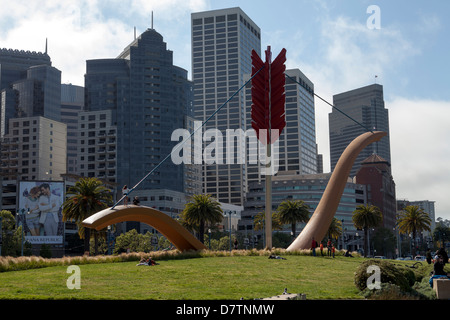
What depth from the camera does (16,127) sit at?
140500mm

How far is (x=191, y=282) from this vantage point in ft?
65.3

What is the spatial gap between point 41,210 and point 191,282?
8037cm

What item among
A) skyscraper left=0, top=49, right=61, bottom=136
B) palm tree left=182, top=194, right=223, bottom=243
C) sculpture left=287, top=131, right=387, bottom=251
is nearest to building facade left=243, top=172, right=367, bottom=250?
skyscraper left=0, top=49, right=61, bottom=136

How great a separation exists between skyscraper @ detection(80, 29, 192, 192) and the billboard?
42942 millimetres

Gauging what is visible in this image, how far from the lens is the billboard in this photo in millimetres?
93125

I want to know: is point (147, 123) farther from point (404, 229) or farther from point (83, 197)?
point (83, 197)

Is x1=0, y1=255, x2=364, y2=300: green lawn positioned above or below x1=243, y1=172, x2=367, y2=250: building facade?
below

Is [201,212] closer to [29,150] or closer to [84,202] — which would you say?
[84,202]

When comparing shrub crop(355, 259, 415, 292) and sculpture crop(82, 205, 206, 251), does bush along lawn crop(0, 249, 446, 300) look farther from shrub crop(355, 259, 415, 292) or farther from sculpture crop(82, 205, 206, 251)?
sculpture crop(82, 205, 206, 251)

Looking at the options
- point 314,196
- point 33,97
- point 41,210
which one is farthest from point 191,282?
point 33,97

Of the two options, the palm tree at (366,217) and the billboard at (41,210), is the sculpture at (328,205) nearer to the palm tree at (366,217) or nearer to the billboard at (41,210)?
the palm tree at (366,217)

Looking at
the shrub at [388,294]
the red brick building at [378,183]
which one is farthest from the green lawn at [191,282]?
the red brick building at [378,183]

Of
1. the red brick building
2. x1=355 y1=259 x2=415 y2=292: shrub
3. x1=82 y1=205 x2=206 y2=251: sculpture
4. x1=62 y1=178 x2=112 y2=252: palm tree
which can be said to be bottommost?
x1=355 y1=259 x2=415 y2=292: shrub

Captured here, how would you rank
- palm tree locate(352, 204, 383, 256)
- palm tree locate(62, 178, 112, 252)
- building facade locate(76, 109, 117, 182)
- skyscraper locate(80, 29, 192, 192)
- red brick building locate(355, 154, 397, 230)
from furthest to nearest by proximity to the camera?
red brick building locate(355, 154, 397, 230) < building facade locate(76, 109, 117, 182) < skyscraper locate(80, 29, 192, 192) < palm tree locate(352, 204, 383, 256) < palm tree locate(62, 178, 112, 252)
